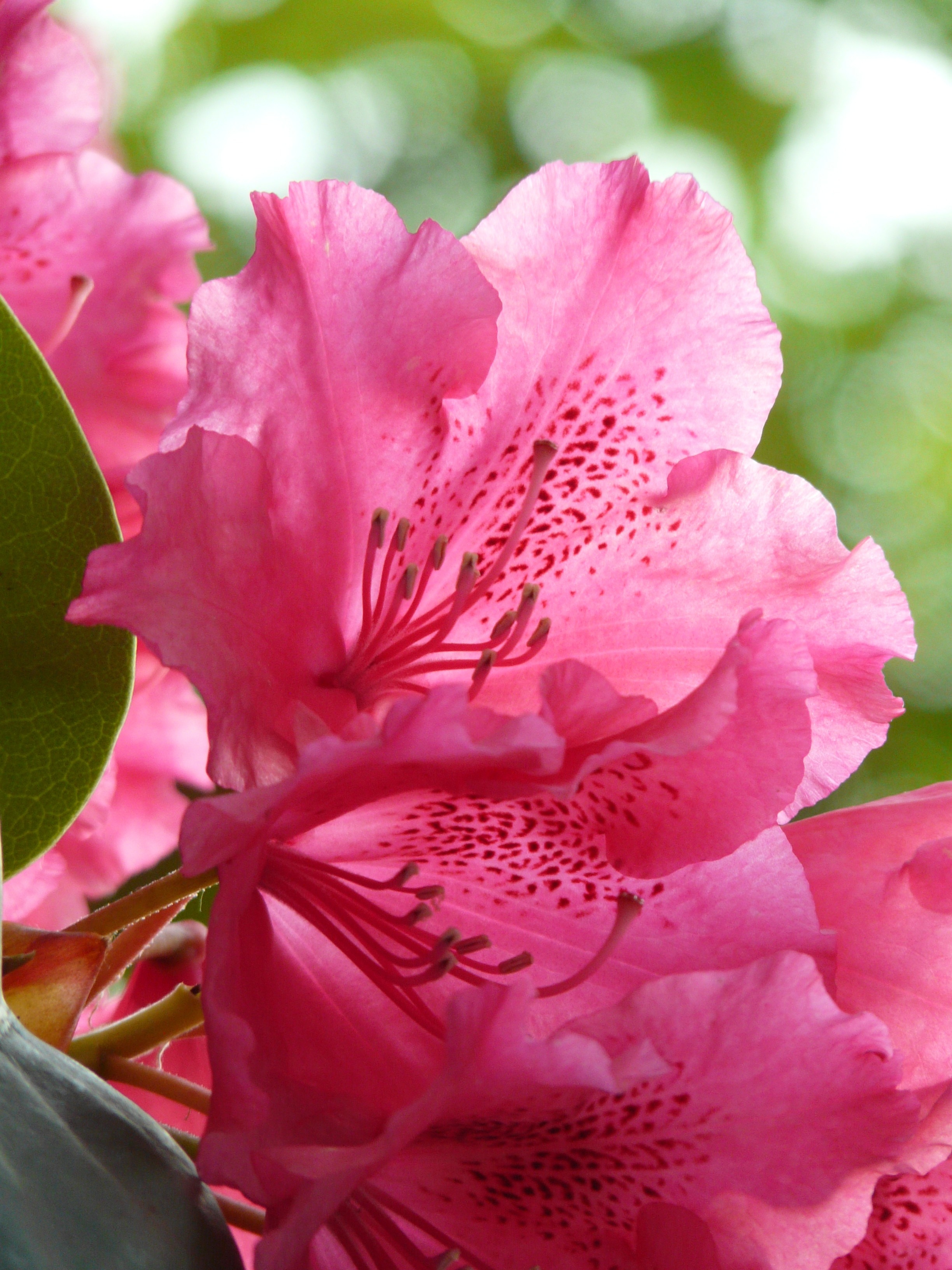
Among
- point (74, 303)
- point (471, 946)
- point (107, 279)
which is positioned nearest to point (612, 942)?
point (471, 946)

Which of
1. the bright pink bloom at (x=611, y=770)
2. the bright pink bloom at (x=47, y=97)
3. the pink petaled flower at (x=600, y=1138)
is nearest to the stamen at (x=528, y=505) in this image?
the bright pink bloom at (x=611, y=770)

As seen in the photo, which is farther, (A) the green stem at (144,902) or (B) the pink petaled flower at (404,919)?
(A) the green stem at (144,902)

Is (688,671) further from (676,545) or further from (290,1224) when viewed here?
(290,1224)

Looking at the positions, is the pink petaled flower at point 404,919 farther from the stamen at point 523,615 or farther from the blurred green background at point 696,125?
the blurred green background at point 696,125

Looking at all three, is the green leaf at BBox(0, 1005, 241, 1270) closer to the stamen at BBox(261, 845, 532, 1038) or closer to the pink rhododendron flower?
the stamen at BBox(261, 845, 532, 1038)

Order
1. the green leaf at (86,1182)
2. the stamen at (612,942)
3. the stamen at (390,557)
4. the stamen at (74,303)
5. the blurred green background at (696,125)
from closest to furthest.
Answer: the green leaf at (86,1182)
the stamen at (612,942)
the stamen at (390,557)
the stamen at (74,303)
the blurred green background at (696,125)

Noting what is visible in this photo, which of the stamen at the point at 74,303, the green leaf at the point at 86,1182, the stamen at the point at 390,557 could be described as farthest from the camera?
the stamen at the point at 74,303

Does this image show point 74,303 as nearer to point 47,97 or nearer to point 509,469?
point 47,97

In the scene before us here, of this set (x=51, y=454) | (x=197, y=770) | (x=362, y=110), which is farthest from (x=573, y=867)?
(x=362, y=110)
